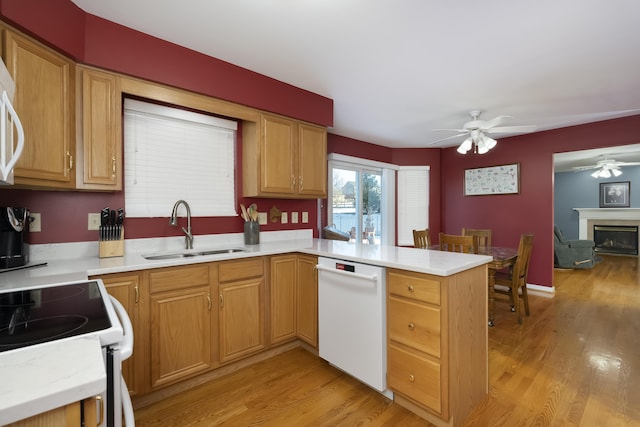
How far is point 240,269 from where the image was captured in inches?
85.1

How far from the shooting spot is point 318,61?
90.2 inches

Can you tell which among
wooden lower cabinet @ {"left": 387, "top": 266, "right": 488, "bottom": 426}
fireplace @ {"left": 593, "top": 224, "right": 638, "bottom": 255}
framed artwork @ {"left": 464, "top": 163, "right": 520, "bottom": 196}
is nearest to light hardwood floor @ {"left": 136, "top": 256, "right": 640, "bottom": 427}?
wooden lower cabinet @ {"left": 387, "top": 266, "right": 488, "bottom": 426}

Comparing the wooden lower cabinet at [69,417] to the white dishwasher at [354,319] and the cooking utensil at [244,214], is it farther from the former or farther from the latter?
the cooking utensil at [244,214]

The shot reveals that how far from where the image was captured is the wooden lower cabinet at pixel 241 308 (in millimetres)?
2086

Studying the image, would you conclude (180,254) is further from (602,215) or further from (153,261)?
(602,215)

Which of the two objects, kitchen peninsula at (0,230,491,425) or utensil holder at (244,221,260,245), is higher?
utensil holder at (244,221,260,245)

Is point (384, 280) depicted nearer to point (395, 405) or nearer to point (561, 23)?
point (395, 405)

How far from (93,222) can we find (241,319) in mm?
1222

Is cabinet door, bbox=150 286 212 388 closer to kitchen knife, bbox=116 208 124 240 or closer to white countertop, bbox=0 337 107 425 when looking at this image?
kitchen knife, bbox=116 208 124 240

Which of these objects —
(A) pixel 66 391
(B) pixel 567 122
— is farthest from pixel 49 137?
(B) pixel 567 122

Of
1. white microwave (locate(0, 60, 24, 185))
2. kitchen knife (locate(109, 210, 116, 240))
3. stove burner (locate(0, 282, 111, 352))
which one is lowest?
stove burner (locate(0, 282, 111, 352))

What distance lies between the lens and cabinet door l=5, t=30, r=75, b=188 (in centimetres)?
148

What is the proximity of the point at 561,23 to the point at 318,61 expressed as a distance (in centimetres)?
157

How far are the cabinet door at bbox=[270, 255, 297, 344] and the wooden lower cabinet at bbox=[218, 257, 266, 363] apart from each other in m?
0.10
